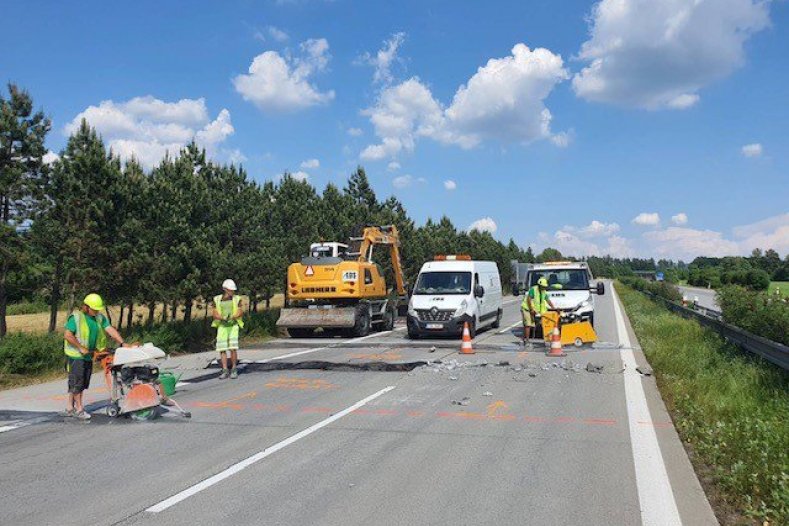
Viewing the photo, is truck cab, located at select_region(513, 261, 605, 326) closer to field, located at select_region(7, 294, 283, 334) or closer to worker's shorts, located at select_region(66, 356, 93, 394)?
field, located at select_region(7, 294, 283, 334)

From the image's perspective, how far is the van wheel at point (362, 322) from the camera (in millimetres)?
19391

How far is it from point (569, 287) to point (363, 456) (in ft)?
45.5

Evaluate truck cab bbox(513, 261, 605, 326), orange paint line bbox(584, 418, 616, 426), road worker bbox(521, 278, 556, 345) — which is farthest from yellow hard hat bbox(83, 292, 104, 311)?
truck cab bbox(513, 261, 605, 326)

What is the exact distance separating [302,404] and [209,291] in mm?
11492

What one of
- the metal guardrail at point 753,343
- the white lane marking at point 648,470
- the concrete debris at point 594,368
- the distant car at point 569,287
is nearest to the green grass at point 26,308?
the distant car at point 569,287

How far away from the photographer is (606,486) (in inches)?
206

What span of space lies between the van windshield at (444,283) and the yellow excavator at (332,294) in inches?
78.3

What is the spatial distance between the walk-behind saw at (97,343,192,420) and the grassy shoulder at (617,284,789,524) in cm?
614

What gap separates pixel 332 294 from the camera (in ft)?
64.3

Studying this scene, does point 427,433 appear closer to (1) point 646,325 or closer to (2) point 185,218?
(2) point 185,218

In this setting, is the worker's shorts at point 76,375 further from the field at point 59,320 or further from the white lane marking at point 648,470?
the field at point 59,320

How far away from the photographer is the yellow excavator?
19.2 m

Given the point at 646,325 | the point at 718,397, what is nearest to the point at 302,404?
the point at 718,397

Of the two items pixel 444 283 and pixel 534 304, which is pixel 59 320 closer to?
pixel 444 283
